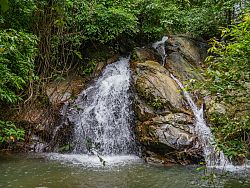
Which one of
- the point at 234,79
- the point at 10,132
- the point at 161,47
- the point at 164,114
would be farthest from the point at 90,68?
the point at 234,79

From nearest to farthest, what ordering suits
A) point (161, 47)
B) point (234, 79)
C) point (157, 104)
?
point (234, 79) < point (157, 104) < point (161, 47)

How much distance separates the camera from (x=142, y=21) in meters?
11.8

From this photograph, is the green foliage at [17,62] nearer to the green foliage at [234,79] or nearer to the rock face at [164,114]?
the green foliage at [234,79]

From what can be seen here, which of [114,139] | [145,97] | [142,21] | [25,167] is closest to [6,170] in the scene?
[25,167]

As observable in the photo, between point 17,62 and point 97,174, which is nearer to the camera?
point 17,62

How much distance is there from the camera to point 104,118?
348 inches

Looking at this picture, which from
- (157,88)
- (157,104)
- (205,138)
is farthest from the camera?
(157,88)

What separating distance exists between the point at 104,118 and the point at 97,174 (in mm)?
2725

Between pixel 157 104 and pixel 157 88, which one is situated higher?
pixel 157 88

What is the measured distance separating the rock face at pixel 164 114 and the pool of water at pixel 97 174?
446 millimetres

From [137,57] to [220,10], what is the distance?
10.9 feet

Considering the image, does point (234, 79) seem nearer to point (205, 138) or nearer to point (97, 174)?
point (97, 174)

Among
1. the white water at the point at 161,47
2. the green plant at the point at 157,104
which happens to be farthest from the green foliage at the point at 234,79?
the white water at the point at 161,47

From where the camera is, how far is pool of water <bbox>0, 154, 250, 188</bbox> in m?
5.68
